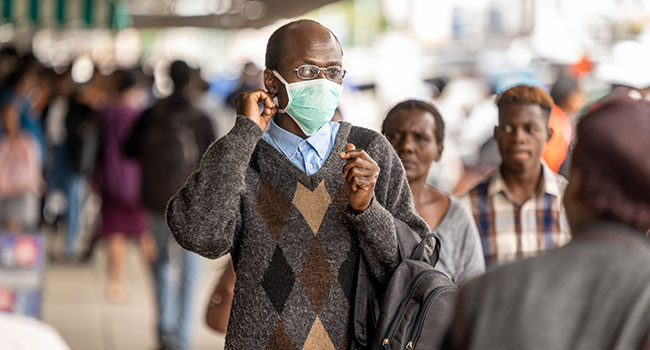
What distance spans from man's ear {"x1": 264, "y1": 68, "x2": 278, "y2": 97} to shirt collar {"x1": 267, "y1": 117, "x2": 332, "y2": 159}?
102mm

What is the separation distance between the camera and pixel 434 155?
13.3 feet

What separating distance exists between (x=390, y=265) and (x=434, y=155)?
124 centimetres

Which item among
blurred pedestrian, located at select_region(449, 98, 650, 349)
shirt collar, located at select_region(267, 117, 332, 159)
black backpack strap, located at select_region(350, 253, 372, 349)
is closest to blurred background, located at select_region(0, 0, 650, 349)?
shirt collar, located at select_region(267, 117, 332, 159)

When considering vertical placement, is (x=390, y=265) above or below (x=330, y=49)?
below

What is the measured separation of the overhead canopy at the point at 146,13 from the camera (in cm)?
1627

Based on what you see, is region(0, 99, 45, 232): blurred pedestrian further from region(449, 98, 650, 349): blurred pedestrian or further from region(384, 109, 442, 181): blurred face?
region(449, 98, 650, 349): blurred pedestrian

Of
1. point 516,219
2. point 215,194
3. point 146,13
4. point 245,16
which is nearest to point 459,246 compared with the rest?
point 516,219

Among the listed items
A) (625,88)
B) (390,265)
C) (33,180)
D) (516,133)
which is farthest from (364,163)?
(33,180)

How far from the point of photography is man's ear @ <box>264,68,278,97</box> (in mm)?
2934

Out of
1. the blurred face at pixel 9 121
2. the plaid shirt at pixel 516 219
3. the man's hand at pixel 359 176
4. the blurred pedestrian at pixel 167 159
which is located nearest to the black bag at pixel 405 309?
the man's hand at pixel 359 176

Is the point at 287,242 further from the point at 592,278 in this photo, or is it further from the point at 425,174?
the point at 425,174

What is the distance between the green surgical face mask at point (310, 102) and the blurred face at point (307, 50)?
0.02 metres

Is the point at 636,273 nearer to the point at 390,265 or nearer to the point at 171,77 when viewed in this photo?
the point at 390,265

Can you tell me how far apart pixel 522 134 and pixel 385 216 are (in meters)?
1.71
